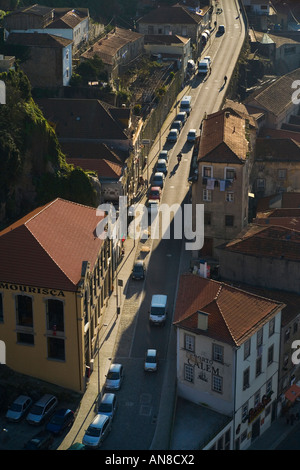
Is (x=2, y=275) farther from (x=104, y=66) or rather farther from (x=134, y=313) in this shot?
(x=104, y=66)

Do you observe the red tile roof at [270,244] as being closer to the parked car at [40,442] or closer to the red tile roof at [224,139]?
the red tile roof at [224,139]

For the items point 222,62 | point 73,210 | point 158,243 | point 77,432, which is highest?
point 222,62

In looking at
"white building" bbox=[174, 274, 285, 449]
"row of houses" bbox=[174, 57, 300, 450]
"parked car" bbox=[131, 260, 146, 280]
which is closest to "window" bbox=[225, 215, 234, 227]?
"row of houses" bbox=[174, 57, 300, 450]

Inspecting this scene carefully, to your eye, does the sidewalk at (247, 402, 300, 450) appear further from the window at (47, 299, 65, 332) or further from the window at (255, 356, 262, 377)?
the window at (47, 299, 65, 332)

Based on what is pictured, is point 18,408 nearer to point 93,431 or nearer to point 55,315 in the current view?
point 93,431

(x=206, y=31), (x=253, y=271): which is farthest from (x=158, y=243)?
(x=206, y=31)

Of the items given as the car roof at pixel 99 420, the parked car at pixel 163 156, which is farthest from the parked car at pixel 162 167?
the car roof at pixel 99 420

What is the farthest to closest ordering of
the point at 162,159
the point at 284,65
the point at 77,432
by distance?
the point at 284,65 < the point at 162,159 < the point at 77,432
